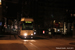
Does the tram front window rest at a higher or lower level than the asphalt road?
higher


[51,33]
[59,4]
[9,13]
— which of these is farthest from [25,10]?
[9,13]

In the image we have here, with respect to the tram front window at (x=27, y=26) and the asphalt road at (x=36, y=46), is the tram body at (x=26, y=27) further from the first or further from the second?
the asphalt road at (x=36, y=46)

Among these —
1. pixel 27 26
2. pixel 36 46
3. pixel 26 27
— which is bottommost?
pixel 36 46

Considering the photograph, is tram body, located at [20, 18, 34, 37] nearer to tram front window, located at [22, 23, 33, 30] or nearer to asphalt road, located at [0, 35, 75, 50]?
tram front window, located at [22, 23, 33, 30]

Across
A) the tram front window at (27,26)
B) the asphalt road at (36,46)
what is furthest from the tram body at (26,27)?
the asphalt road at (36,46)

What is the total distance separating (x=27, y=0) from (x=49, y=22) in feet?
37.9

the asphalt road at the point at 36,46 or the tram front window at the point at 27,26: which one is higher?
the tram front window at the point at 27,26

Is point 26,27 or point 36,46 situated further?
point 26,27

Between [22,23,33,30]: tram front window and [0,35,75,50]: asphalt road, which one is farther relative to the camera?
[22,23,33,30]: tram front window

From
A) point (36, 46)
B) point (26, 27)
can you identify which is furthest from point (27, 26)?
point (36, 46)

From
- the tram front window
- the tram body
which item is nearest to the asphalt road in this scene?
the tram body

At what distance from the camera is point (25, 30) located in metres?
29.8

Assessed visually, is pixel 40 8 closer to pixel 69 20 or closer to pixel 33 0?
pixel 33 0

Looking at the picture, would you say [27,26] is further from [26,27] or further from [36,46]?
[36,46]
